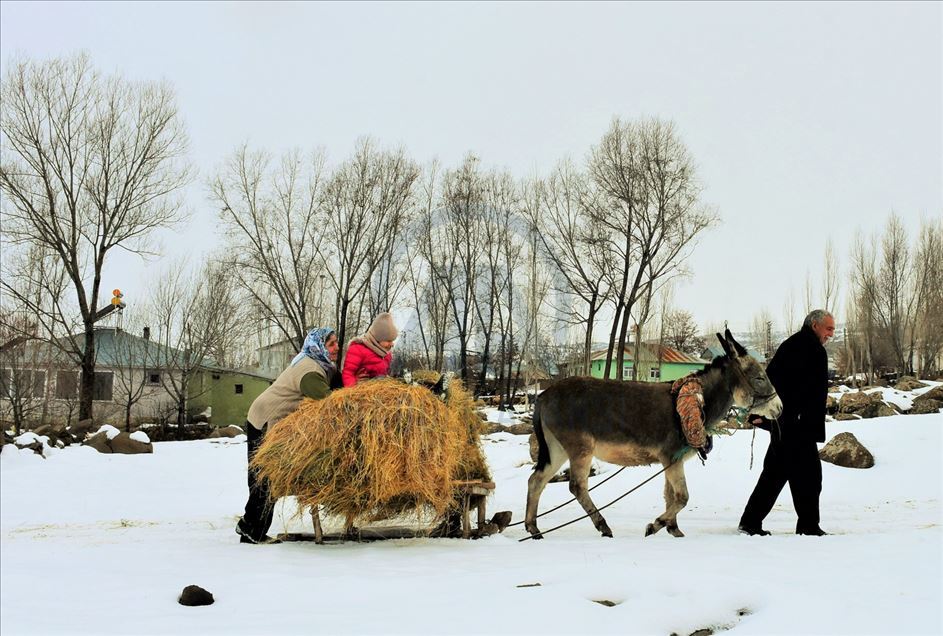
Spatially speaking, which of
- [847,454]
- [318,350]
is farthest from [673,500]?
[847,454]

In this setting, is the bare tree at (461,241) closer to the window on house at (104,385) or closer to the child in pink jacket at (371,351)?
the window on house at (104,385)

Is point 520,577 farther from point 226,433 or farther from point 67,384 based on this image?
point 67,384

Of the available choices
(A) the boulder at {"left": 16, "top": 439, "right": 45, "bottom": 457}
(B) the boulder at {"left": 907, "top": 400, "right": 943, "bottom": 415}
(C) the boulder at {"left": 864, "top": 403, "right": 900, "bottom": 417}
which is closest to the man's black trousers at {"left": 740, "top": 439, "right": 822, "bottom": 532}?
(C) the boulder at {"left": 864, "top": 403, "right": 900, "bottom": 417}

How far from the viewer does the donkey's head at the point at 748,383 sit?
25.0ft

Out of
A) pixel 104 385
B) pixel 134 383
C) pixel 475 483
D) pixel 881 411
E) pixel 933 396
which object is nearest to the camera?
pixel 475 483

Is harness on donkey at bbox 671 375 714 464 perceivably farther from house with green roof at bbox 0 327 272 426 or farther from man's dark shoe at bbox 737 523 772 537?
house with green roof at bbox 0 327 272 426

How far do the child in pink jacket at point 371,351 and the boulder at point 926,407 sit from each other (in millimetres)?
17393

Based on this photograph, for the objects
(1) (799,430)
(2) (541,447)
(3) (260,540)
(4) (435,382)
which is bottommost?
(3) (260,540)

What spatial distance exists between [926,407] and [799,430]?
14.9 metres

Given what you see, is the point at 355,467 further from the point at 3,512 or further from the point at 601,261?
the point at 601,261

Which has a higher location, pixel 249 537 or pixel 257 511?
pixel 257 511

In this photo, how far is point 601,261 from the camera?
125 ft

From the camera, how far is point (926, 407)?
20.0m

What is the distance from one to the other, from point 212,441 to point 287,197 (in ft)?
57.3
